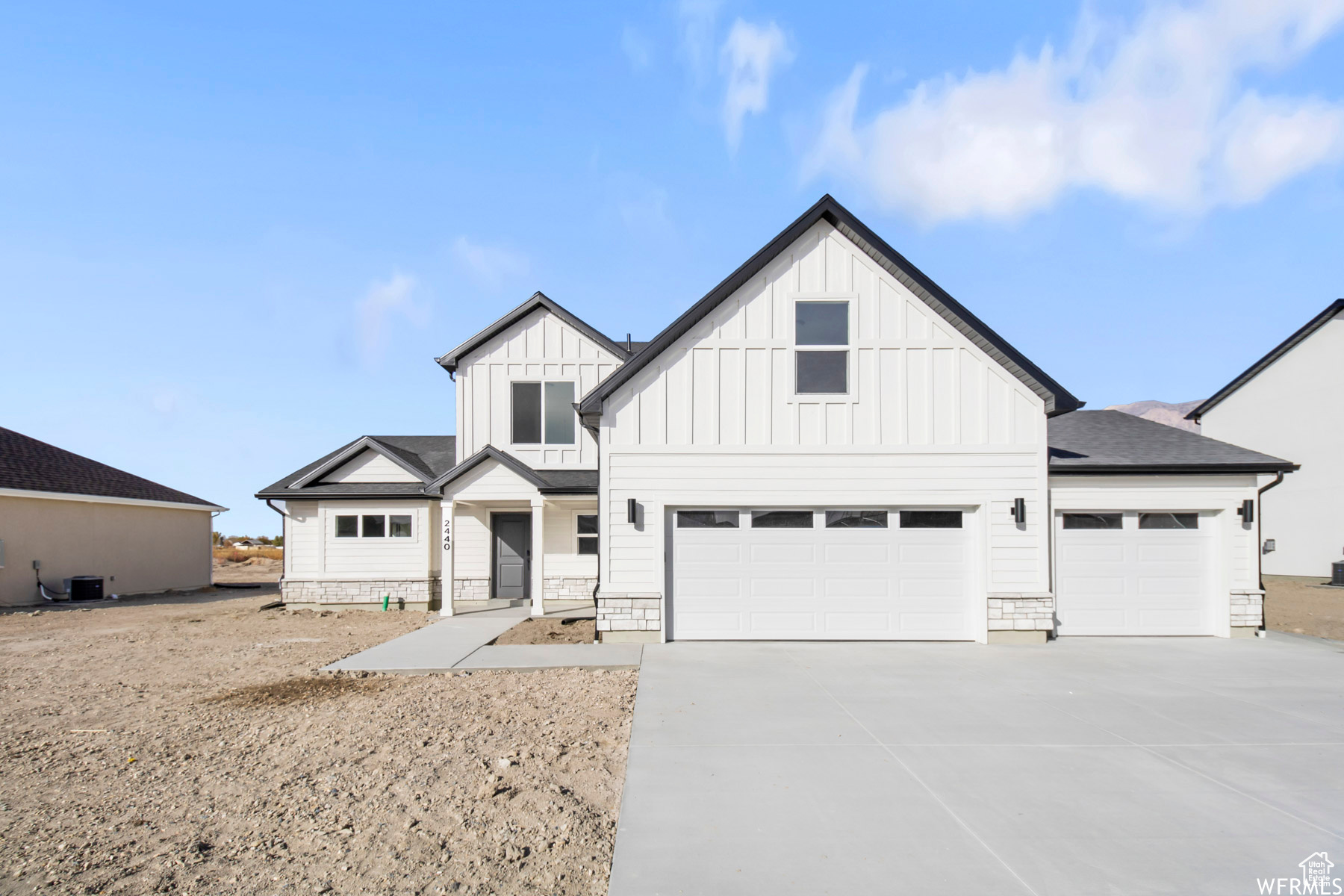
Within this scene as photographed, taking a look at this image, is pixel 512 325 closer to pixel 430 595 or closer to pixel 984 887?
pixel 430 595

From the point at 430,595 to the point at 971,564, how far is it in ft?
38.6

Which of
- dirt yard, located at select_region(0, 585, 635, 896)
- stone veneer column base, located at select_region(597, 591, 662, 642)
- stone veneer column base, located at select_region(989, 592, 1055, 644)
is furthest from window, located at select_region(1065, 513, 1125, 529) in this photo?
dirt yard, located at select_region(0, 585, 635, 896)

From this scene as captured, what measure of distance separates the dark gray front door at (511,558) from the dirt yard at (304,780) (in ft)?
22.2

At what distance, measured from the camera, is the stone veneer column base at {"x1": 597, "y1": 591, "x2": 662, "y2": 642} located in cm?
1127

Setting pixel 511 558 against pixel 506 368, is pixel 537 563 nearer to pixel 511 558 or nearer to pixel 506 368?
pixel 511 558

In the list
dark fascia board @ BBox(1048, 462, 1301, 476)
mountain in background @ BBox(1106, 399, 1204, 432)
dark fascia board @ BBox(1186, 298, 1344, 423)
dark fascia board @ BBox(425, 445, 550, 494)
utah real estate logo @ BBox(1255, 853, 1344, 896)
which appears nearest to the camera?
utah real estate logo @ BBox(1255, 853, 1344, 896)

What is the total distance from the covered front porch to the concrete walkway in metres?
2.61

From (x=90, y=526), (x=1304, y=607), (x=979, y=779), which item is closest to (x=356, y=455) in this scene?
(x=90, y=526)

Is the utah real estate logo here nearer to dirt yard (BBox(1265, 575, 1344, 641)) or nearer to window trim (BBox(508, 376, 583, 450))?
dirt yard (BBox(1265, 575, 1344, 641))

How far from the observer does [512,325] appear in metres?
16.9

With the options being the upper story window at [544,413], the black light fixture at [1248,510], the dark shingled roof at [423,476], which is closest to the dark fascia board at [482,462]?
the dark shingled roof at [423,476]

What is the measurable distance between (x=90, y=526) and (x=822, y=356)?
2167 centimetres

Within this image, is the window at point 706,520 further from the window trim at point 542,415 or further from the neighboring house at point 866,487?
the window trim at point 542,415

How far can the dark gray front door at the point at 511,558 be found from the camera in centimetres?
1705
